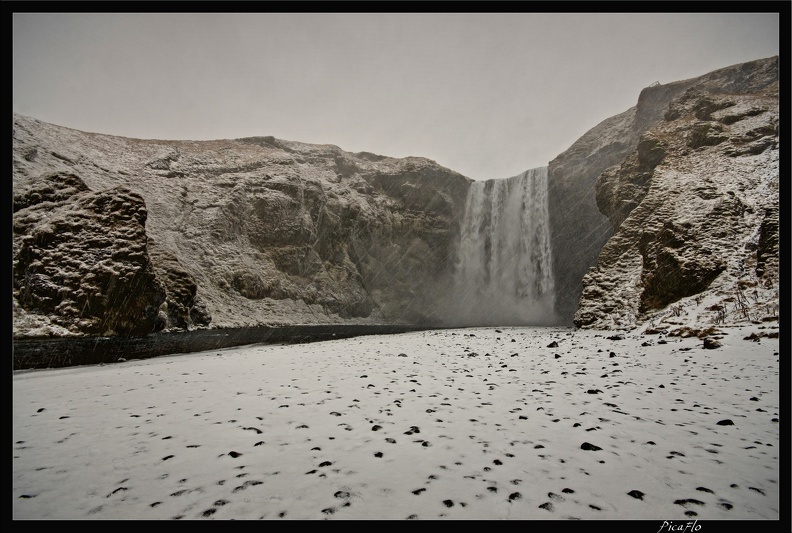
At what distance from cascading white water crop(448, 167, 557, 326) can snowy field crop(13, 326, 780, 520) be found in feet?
149

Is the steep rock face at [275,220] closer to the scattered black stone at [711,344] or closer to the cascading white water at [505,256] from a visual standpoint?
the cascading white water at [505,256]

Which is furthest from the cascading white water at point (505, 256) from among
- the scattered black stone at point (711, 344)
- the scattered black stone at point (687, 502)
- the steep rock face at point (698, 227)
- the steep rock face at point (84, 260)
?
the scattered black stone at point (687, 502)

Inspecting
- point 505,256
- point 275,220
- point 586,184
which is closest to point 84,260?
point 275,220

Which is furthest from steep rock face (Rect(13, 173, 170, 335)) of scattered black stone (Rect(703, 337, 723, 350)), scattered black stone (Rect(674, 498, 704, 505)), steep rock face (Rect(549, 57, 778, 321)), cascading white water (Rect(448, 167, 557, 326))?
steep rock face (Rect(549, 57, 778, 321))

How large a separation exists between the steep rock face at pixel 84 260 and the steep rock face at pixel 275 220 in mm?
5839

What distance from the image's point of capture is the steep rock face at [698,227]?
43.7ft

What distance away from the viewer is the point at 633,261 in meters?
19.7

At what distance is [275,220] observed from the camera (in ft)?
169

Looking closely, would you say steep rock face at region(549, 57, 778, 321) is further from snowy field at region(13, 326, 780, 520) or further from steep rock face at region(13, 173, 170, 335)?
steep rock face at region(13, 173, 170, 335)

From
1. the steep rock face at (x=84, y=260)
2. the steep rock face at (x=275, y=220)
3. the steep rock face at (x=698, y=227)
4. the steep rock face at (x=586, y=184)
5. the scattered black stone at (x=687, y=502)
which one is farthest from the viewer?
the steep rock face at (x=275, y=220)

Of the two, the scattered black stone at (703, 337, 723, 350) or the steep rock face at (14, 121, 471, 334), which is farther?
the steep rock face at (14, 121, 471, 334)

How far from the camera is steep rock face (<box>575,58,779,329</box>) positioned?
43.7 feet

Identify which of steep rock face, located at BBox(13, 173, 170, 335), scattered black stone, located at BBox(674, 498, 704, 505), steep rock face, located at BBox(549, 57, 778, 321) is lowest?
scattered black stone, located at BBox(674, 498, 704, 505)

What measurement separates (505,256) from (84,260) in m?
51.8
